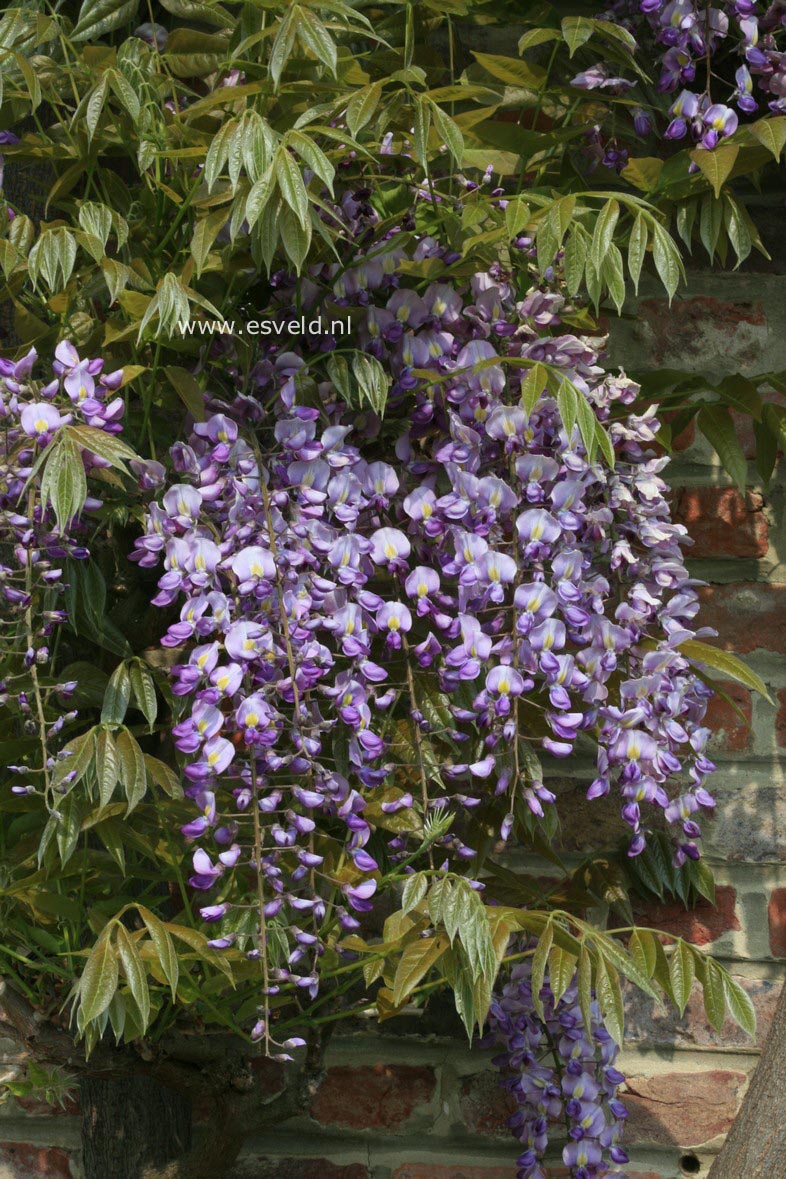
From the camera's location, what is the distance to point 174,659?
4.29ft

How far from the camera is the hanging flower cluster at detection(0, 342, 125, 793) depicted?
97cm

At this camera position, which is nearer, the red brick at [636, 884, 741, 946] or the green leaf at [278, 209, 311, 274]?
the green leaf at [278, 209, 311, 274]

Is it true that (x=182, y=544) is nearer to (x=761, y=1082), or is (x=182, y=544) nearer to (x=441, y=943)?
(x=441, y=943)

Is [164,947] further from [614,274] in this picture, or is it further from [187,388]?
[614,274]

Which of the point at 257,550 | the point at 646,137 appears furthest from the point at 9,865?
the point at 646,137

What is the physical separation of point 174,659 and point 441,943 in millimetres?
484

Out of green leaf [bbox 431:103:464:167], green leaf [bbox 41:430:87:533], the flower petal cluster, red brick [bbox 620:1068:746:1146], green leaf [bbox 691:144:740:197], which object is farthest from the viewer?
red brick [bbox 620:1068:746:1146]

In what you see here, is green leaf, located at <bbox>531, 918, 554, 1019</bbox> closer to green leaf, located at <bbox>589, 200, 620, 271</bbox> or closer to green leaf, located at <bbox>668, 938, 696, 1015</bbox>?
green leaf, located at <bbox>668, 938, 696, 1015</bbox>

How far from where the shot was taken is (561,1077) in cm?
122

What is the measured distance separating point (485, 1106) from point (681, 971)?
0.44m

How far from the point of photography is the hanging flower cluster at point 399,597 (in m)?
0.98

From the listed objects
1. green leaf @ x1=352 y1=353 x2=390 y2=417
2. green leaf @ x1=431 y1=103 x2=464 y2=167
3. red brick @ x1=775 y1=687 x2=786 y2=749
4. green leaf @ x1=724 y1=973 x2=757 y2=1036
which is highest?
green leaf @ x1=431 y1=103 x2=464 y2=167

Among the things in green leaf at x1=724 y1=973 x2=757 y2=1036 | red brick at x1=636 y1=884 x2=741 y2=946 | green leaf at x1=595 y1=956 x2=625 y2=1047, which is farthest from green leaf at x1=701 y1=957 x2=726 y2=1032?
red brick at x1=636 y1=884 x2=741 y2=946

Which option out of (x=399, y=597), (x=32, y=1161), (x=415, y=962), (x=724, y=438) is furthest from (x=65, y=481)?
(x=32, y=1161)
